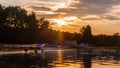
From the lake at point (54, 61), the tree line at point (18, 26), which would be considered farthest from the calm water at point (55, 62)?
the tree line at point (18, 26)

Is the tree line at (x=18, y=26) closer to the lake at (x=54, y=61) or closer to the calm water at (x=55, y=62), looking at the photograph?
the lake at (x=54, y=61)

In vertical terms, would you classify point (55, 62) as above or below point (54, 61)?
above

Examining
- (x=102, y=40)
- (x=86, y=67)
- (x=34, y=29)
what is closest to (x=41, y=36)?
(x=34, y=29)

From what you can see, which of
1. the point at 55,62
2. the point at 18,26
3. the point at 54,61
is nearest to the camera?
the point at 55,62

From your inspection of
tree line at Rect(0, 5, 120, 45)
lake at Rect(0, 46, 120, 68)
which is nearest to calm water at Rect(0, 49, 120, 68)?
lake at Rect(0, 46, 120, 68)

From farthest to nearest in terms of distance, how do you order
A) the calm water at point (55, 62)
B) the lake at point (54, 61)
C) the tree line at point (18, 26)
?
the tree line at point (18, 26) → the lake at point (54, 61) → the calm water at point (55, 62)

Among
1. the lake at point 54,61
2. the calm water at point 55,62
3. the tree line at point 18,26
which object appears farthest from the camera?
the tree line at point 18,26

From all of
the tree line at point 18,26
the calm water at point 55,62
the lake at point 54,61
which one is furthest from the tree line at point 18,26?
the calm water at point 55,62

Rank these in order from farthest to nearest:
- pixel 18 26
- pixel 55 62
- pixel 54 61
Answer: pixel 18 26 → pixel 54 61 → pixel 55 62

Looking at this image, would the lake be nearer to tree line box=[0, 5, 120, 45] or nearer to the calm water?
the calm water

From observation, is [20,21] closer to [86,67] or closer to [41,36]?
[41,36]

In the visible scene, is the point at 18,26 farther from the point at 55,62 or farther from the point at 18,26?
the point at 55,62

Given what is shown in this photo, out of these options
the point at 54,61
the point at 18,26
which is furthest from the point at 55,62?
the point at 18,26

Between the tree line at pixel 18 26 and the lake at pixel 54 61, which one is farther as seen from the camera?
the tree line at pixel 18 26
